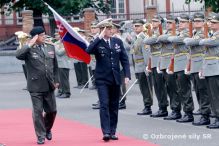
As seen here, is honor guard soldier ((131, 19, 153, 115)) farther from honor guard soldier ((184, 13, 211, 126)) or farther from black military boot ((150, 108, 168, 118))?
honor guard soldier ((184, 13, 211, 126))

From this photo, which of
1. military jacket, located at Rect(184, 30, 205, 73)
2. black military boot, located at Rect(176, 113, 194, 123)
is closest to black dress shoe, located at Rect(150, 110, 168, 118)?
black military boot, located at Rect(176, 113, 194, 123)

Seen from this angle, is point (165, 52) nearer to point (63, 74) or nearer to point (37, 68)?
point (37, 68)

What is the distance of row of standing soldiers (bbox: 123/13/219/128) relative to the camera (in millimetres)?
15977

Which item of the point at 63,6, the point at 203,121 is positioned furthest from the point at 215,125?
A: the point at 63,6

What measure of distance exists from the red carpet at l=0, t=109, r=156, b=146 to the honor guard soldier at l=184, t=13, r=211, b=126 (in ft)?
6.54

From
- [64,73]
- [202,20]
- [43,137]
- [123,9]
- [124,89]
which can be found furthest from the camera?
[123,9]

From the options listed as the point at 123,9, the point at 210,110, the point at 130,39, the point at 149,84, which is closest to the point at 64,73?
the point at 130,39

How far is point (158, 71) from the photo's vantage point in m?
17.7

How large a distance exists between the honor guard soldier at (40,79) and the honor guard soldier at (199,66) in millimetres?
2875

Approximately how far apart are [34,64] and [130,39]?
269 inches

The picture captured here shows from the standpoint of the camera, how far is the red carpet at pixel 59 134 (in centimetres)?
1496

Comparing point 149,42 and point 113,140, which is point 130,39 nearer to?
point 149,42

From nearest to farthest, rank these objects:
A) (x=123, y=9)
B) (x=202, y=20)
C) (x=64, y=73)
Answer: (x=202, y=20), (x=64, y=73), (x=123, y=9)

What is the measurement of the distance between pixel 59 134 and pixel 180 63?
281cm
